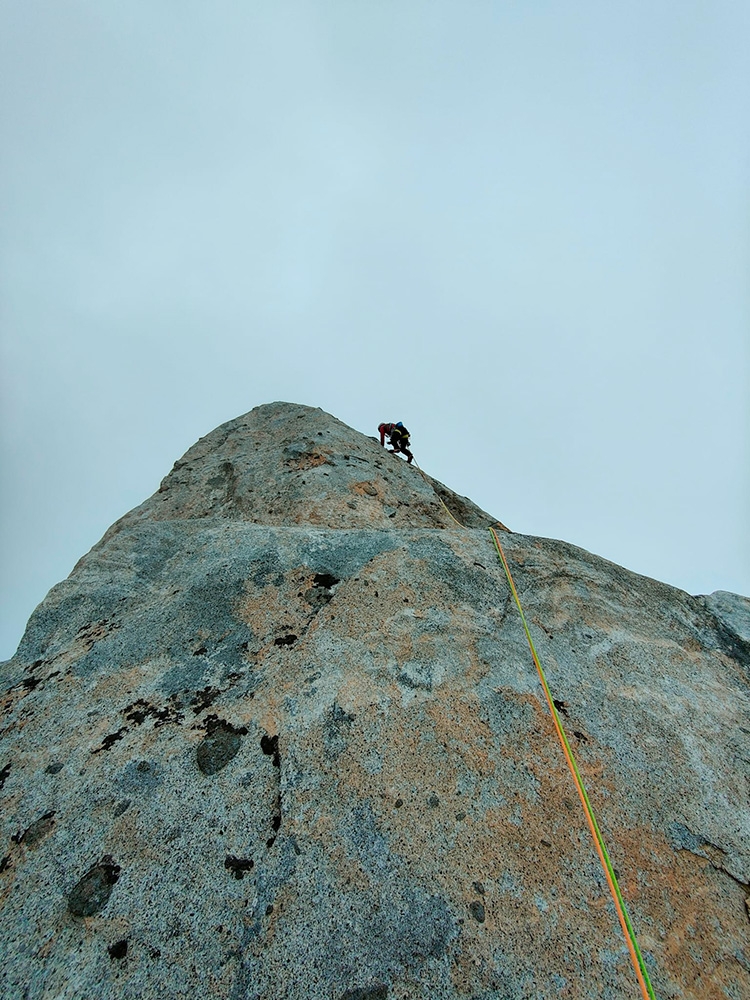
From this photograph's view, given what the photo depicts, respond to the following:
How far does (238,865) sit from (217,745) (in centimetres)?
90

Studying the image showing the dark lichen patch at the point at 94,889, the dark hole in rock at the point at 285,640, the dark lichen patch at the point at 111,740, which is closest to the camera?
the dark lichen patch at the point at 94,889

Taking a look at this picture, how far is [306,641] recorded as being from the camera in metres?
4.90

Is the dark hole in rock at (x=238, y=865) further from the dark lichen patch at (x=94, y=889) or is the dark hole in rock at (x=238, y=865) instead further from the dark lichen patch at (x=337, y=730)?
the dark lichen patch at (x=337, y=730)

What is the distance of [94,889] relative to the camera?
10.6 ft

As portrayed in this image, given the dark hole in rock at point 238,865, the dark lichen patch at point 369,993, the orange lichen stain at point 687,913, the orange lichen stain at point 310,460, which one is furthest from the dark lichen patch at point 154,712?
the orange lichen stain at point 310,460

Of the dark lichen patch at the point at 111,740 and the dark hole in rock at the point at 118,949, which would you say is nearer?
the dark hole in rock at the point at 118,949

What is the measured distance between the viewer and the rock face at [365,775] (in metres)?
3.01

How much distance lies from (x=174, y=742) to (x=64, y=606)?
2.27 m

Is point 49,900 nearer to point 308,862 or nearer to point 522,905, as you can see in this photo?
point 308,862

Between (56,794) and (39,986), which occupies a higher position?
(56,794)

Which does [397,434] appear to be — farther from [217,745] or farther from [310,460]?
[217,745]

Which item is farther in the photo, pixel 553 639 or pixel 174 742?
pixel 553 639

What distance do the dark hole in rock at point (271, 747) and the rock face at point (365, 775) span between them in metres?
0.02

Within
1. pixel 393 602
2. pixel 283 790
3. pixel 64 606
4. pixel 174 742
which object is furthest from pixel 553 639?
pixel 64 606
